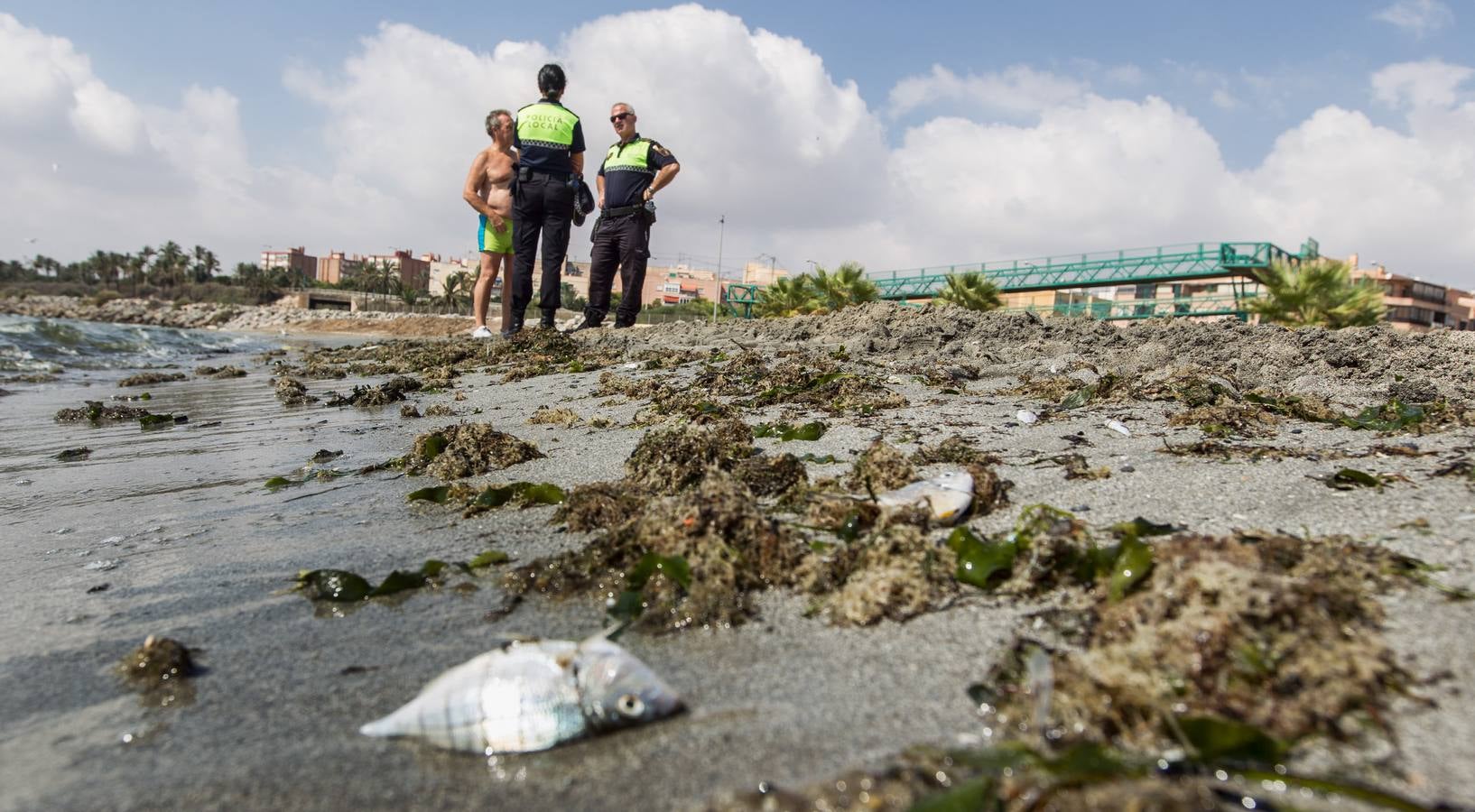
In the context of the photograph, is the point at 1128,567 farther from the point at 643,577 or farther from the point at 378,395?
the point at 378,395

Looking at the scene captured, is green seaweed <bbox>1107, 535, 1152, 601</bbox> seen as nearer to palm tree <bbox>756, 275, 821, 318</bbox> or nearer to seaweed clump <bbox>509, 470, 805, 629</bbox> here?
seaweed clump <bbox>509, 470, 805, 629</bbox>

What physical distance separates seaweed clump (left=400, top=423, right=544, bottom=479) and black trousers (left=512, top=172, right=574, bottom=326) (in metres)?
4.73

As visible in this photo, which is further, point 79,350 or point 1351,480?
point 79,350

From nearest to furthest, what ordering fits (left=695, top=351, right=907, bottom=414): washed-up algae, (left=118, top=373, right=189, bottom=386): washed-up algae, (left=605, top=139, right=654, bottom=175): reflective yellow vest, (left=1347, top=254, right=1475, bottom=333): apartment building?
(left=695, top=351, right=907, bottom=414): washed-up algae
(left=605, top=139, right=654, bottom=175): reflective yellow vest
(left=118, top=373, right=189, bottom=386): washed-up algae
(left=1347, top=254, right=1475, bottom=333): apartment building

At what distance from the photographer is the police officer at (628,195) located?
819 centimetres

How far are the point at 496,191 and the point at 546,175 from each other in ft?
2.68

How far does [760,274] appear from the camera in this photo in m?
95.1

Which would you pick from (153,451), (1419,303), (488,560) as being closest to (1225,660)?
(488,560)

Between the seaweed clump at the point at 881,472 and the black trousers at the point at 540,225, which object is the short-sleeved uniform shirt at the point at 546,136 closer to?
the black trousers at the point at 540,225

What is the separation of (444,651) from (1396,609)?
1868 mm

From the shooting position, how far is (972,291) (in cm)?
2119

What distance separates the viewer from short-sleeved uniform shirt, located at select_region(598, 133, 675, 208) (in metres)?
8.18

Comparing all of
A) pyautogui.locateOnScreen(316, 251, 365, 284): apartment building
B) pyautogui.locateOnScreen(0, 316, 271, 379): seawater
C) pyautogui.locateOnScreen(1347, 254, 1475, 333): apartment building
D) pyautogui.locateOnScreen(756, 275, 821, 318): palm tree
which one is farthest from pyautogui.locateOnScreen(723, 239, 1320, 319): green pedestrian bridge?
pyautogui.locateOnScreen(316, 251, 365, 284): apartment building

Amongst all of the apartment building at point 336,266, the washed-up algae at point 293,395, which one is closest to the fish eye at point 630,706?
the washed-up algae at point 293,395
